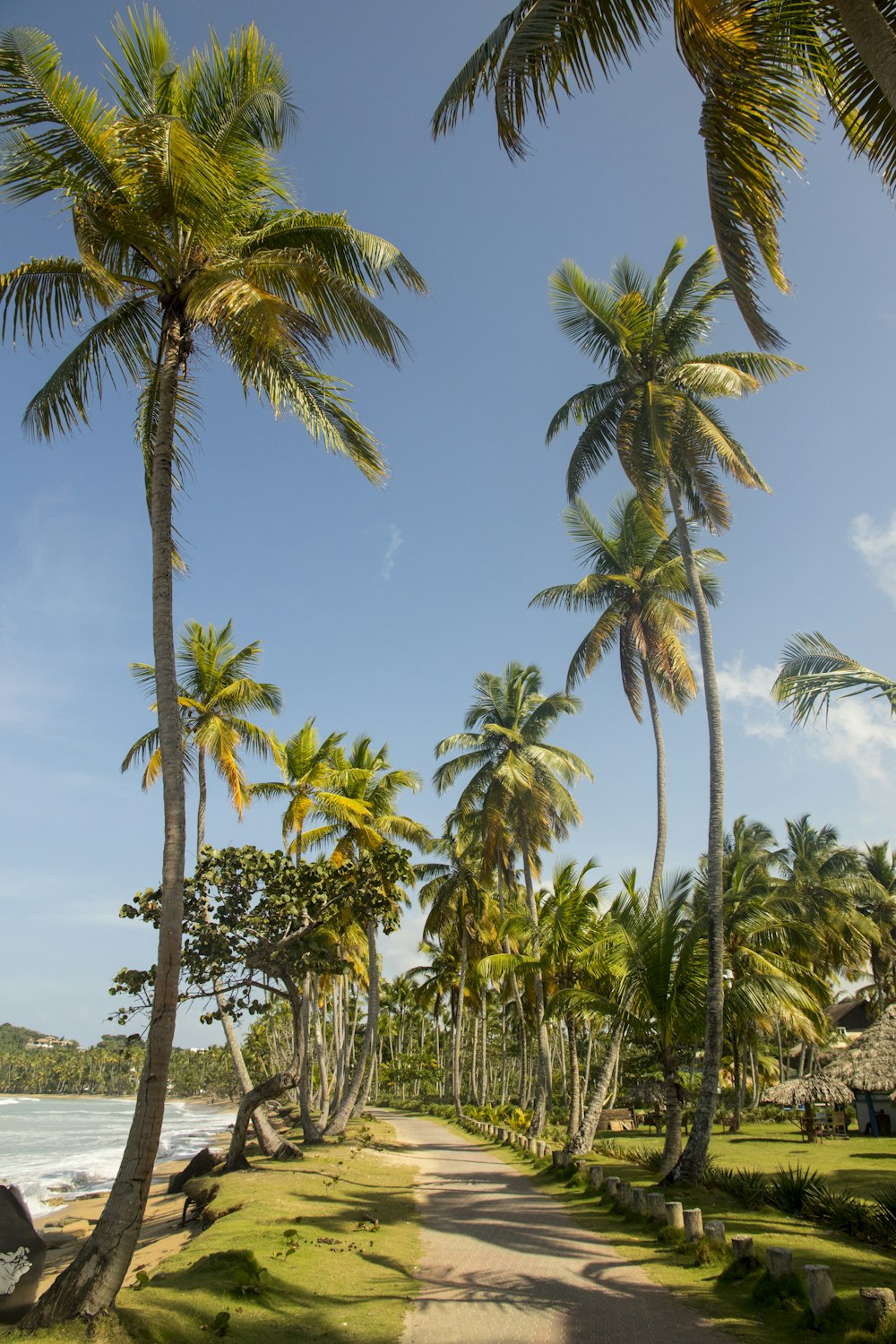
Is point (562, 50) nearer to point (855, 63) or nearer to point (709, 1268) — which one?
point (855, 63)

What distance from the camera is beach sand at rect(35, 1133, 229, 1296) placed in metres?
12.1

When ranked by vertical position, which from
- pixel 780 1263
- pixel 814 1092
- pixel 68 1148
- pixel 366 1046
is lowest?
pixel 68 1148

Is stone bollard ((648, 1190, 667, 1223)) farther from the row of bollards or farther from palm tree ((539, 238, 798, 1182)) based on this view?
palm tree ((539, 238, 798, 1182))

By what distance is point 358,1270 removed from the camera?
865 cm

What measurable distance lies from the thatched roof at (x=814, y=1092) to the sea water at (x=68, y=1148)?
18.1m

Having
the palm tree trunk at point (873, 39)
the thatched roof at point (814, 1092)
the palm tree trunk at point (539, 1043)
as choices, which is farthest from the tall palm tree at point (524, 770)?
the palm tree trunk at point (873, 39)

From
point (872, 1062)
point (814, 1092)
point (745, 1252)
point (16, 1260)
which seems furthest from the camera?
point (814, 1092)

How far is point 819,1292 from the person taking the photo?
626 centimetres

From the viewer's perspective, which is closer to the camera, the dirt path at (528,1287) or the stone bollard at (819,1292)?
the stone bollard at (819,1292)

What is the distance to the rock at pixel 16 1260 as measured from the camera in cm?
684

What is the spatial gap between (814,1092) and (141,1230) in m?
16.7

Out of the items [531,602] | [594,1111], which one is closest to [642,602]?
[531,602]

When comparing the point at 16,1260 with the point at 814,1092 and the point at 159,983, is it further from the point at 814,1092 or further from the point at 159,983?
the point at 814,1092

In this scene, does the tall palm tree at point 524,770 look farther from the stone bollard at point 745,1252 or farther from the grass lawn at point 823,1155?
the stone bollard at point 745,1252
